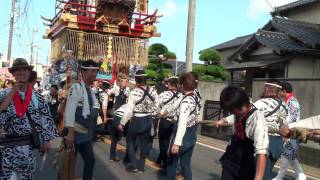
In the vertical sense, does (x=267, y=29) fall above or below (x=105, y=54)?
above

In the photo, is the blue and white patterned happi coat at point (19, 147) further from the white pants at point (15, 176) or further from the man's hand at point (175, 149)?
the man's hand at point (175, 149)

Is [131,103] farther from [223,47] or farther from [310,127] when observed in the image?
[223,47]

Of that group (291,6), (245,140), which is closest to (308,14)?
(291,6)

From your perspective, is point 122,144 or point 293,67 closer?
point 122,144

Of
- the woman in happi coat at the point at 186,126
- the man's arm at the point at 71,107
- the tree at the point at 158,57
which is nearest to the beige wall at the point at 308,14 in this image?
the tree at the point at 158,57

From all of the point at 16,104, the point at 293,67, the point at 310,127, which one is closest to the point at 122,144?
the point at 293,67

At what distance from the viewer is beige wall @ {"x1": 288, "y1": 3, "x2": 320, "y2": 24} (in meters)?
20.1

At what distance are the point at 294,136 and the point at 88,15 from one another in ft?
44.6

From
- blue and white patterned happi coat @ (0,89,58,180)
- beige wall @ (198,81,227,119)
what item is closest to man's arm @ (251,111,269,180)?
blue and white patterned happi coat @ (0,89,58,180)

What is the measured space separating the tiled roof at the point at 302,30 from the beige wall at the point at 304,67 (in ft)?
2.11

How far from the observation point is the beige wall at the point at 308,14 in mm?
20091

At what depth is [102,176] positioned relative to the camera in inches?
324

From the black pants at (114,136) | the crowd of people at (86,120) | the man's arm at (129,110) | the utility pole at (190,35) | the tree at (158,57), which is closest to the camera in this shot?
the crowd of people at (86,120)

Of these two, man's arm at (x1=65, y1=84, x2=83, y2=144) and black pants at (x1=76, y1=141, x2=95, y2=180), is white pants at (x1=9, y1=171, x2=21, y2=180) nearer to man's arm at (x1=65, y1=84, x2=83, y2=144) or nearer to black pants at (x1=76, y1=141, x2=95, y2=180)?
man's arm at (x1=65, y1=84, x2=83, y2=144)
